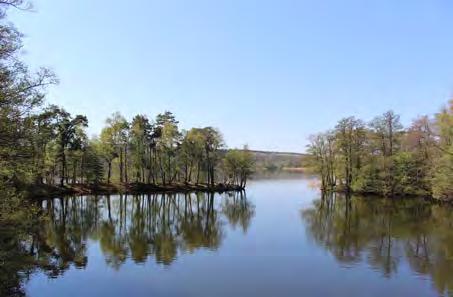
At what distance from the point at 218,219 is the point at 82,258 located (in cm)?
1897

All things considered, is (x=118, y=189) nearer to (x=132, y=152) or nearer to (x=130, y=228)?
(x=132, y=152)

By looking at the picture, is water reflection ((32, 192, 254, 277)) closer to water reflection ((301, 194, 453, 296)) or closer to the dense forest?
water reflection ((301, 194, 453, 296))

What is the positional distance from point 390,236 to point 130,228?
20344 mm

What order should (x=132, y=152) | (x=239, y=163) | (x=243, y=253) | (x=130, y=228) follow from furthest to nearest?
(x=239, y=163), (x=132, y=152), (x=130, y=228), (x=243, y=253)

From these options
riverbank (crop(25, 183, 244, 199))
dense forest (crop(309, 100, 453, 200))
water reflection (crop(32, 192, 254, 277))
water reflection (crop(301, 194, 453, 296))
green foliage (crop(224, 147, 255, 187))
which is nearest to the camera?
water reflection (crop(301, 194, 453, 296))

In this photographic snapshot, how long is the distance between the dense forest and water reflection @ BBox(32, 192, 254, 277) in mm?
23987

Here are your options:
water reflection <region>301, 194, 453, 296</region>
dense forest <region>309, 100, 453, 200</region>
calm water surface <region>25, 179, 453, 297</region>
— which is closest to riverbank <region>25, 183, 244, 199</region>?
calm water surface <region>25, 179, 453, 297</region>

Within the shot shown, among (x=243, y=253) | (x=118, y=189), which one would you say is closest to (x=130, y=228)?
(x=243, y=253)

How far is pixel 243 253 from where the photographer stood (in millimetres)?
25469

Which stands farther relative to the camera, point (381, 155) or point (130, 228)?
point (381, 155)

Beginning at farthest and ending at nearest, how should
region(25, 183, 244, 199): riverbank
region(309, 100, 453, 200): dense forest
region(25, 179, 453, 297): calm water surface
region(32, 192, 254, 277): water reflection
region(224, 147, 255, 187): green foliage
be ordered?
region(224, 147, 255, 187): green foliage → region(309, 100, 453, 200): dense forest → region(25, 183, 244, 199): riverbank → region(32, 192, 254, 277): water reflection → region(25, 179, 453, 297): calm water surface

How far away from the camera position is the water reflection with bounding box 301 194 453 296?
22.3 metres

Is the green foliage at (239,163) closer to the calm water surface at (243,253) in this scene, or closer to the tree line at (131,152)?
the tree line at (131,152)

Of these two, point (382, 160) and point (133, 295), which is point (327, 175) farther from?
point (133, 295)
